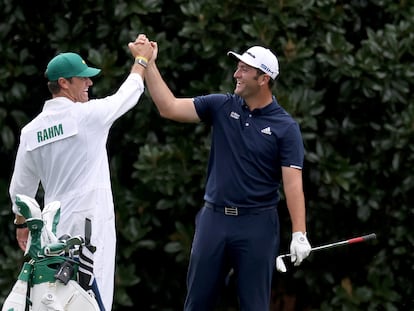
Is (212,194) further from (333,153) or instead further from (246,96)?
(333,153)

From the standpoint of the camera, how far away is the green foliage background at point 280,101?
432 inches

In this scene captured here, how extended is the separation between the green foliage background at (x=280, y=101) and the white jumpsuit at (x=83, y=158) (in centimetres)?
236

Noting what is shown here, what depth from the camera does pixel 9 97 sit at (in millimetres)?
11289

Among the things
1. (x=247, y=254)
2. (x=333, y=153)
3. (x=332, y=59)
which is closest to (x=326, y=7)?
(x=332, y=59)

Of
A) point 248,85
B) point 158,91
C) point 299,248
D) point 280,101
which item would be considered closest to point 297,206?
Result: point 299,248

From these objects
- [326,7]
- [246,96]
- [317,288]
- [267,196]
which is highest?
[326,7]

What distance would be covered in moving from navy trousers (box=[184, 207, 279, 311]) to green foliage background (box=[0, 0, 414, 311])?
1.99 meters

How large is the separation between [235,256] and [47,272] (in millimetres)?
1686

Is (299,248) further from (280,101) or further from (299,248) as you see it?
(280,101)

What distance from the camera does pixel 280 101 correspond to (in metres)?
10.7

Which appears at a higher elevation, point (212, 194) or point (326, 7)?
point (326, 7)

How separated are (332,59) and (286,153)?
234 centimetres

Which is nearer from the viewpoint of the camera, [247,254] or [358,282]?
[247,254]

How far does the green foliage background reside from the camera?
10961 millimetres
